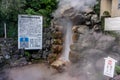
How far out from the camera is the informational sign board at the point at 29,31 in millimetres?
14344

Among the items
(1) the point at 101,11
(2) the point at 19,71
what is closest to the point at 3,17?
(2) the point at 19,71

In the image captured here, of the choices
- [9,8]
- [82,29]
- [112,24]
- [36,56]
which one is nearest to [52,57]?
[36,56]

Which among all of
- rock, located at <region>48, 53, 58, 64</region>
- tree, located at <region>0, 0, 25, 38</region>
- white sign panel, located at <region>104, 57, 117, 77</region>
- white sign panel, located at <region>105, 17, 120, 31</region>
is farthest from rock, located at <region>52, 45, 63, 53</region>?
white sign panel, located at <region>104, 57, 117, 77</region>

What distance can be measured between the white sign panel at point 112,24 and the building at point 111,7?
0.90 meters

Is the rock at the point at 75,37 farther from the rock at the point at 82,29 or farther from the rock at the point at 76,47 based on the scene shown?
the rock at the point at 76,47

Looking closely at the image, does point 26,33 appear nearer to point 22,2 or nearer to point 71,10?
point 22,2

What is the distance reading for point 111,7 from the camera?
1506 centimetres

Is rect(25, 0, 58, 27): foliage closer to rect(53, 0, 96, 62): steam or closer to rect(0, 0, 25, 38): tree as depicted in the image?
rect(53, 0, 96, 62): steam

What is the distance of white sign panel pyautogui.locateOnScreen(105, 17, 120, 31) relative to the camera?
13.0 metres

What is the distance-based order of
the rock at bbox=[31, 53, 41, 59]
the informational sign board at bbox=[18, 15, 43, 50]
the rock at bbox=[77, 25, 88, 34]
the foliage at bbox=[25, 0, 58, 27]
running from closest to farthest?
the rock at bbox=[77, 25, 88, 34] < the informational sign board at bbox=[18, 15, 43, 50] < the rock at bbox=[31, 53, 41, 59] < the foliage at bbox=[25, 0, 58, 27]

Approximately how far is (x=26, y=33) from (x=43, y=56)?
5.42 ft

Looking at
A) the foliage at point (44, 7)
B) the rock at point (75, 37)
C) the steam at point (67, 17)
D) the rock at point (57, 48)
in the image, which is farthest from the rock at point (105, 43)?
the foliage at point (44, 7)

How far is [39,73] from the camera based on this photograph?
13.0 m

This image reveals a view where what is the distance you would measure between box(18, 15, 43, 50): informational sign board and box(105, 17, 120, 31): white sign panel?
3.71m
